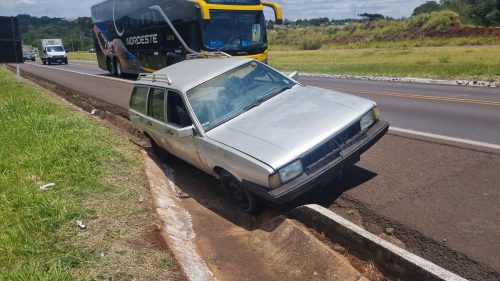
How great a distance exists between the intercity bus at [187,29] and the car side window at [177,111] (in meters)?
6.57

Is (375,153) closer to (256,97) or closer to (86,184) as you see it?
(256,97)

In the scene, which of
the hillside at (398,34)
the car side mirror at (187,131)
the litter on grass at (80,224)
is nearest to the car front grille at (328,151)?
the car side mirror at (187,131)

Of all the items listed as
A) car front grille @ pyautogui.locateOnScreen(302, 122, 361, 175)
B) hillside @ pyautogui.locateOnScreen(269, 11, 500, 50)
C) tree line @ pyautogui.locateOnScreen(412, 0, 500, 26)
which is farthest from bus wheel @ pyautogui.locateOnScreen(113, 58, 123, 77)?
tree line @ pyautogui.locateOnScreen(412, 0, 500, 26)

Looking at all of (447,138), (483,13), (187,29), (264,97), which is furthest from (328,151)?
(483,13)

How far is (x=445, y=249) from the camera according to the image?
402cm

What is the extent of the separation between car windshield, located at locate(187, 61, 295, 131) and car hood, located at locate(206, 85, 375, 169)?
0.46 feet

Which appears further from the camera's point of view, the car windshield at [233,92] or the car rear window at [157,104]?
the car rear window at [157,104]

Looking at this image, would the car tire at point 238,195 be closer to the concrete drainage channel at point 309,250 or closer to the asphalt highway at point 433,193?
the concrete drainage channel at point 309,250

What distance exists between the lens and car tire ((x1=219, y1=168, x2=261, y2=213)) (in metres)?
5.19

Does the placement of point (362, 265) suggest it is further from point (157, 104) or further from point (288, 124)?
point (157, 104)

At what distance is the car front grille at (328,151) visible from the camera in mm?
4805

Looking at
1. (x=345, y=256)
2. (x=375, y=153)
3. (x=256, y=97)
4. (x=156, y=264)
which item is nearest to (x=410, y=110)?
(x=375, y=153)

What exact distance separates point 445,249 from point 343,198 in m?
1.56

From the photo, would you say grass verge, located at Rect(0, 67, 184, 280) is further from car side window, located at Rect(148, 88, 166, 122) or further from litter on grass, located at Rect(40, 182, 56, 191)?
car side window, located at Rect(148, 88, 166, 122)
